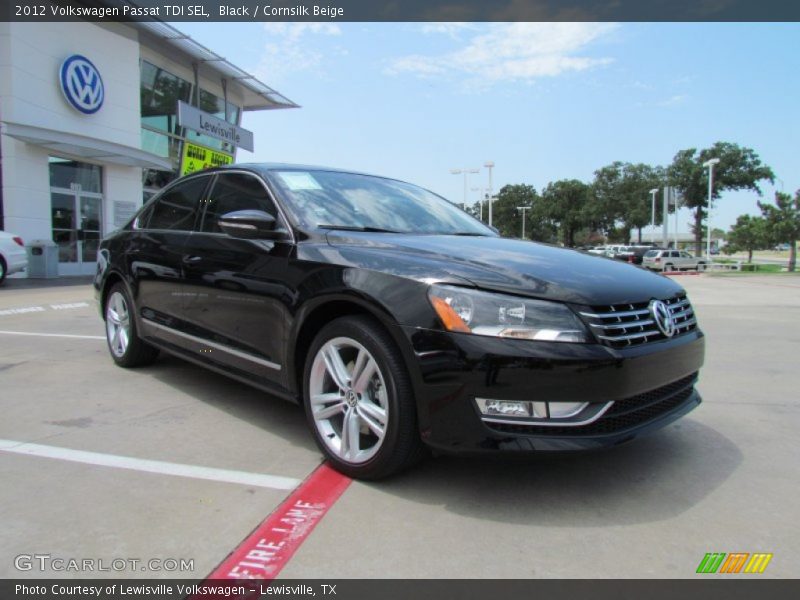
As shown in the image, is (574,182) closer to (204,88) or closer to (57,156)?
(204,88)

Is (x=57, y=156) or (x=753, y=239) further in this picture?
(x=753, y=239)

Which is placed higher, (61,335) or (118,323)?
(118,323)

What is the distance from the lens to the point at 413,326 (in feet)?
8.21

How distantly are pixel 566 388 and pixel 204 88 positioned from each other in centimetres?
2600

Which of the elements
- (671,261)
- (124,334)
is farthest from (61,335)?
(671,261)

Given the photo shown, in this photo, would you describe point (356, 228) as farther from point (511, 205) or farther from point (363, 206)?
point (511, 205)

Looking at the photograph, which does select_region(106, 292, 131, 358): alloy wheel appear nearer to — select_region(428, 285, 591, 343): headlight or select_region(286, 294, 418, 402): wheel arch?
select_region(286, 294, 418, 402): wheel arch

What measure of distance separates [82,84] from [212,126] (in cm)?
415

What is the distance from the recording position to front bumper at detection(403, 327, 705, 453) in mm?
2363

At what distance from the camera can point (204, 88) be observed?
2488 centimetres

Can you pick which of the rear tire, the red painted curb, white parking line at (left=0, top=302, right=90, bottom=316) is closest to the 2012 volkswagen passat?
the red painted curb

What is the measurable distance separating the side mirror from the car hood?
14.4 inches
